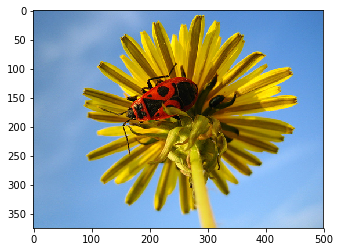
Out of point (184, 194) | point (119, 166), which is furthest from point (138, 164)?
point (184, 194)

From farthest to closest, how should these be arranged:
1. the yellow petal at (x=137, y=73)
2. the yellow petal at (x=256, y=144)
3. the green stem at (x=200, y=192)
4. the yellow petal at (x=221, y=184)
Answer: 1. the yellow petal at (x=221, y=184)
2. the yellow petal at (x=256, y=144)
3. the yellow petal at (x=137, y=73)
4. the green stem at (x=200, y=192)

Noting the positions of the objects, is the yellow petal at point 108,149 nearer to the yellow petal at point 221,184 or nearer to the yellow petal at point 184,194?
the yellow petal at point 184,194

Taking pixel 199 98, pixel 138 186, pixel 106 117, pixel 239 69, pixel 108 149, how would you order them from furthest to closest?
pixel 138 186 < pixel 108 149 < pixel 106 117 < pixel 239 69 < pixel 199 98

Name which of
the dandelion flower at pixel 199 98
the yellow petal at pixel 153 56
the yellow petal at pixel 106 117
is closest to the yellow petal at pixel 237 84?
the dandelion flower at pixel 199 98

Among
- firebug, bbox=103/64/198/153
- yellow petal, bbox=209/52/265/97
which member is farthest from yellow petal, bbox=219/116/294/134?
firebug, bbox=103/64/198/153

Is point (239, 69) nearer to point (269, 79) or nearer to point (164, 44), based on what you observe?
point (269, 79)

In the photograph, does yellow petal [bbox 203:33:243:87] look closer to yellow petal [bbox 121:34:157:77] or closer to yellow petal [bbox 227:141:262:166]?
yellow petal [bbox 121:34:157:77]
